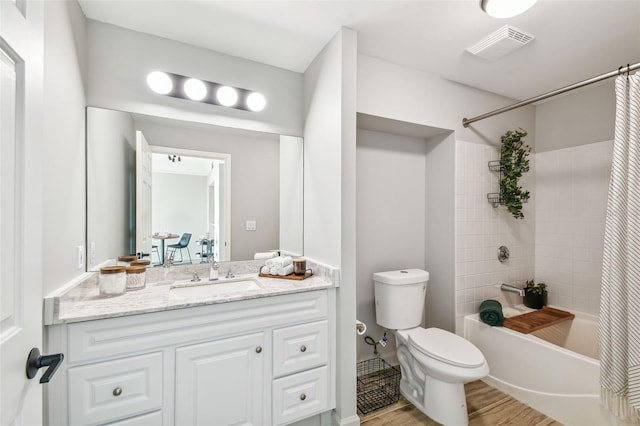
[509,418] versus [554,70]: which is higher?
[554,70]

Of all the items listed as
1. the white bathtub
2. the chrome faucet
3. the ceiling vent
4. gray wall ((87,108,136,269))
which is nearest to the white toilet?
the white bathtub

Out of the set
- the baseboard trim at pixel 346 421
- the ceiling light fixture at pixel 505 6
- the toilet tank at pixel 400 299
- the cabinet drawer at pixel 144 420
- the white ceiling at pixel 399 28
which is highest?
the white ceiling at pixel 399 28

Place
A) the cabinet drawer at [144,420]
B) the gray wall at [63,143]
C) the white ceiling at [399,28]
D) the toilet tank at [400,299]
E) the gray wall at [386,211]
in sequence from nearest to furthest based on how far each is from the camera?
the gray wall at [63,143]
the cabinet drawer at [144,420]
the white ceiling at [399,28]
the toilet tank at [400,299]
the gray wall at [386,211]

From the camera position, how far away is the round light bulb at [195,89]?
1.79m

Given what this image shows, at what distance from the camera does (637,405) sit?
1.41 meters

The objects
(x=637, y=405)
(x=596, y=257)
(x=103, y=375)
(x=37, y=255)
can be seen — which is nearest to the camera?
(x=37, y=255)

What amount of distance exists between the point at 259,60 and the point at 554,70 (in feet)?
7.19

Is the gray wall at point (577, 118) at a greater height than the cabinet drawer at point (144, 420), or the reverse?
the gray wall at point (577, 118)

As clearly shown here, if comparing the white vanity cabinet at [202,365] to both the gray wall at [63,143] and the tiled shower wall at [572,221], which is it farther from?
the tiled shower wall at [572,221]

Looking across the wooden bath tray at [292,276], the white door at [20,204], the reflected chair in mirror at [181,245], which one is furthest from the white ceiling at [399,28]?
the wooden bath tray at [292,276]

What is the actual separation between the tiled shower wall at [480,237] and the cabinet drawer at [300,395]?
1.30 m

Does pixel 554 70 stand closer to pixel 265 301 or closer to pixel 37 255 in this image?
pixel 265 301

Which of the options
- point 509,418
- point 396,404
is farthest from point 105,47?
point 509,418

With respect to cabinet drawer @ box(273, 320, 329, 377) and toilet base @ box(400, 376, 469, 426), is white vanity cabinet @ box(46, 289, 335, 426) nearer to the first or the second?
cabinet drawer @ box(273, 320, 329, 377)
